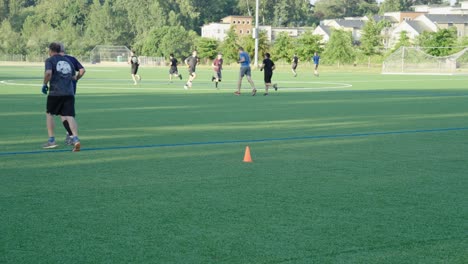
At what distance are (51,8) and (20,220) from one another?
513ft

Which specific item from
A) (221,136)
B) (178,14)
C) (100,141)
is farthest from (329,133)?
(178,14)

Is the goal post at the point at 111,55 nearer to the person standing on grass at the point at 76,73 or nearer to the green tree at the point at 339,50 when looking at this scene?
the green tree at the point at 339,50

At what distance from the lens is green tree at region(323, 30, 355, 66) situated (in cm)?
9069

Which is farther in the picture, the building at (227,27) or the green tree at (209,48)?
the building at (227,27)

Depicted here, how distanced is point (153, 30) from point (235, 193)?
12316 centimetres

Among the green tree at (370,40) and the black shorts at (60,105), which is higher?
the black shorts at (60,105)

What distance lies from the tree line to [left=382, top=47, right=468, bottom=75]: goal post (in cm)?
1434

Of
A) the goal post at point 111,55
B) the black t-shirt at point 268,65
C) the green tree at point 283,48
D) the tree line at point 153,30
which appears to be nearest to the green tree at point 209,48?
the tree line at point 153,30

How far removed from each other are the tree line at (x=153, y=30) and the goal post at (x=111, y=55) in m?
7.98

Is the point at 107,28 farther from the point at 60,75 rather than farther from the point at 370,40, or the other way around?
the point at 60,75

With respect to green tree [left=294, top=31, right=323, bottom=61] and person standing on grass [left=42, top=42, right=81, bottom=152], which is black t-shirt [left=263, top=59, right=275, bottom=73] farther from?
green tree [left=294, top=31, right=323, bottom=61]

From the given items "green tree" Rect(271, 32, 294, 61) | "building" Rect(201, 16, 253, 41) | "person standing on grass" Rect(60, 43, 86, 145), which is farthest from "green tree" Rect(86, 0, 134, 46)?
"person standing on grass" Rect(60, 43, 86, 145)

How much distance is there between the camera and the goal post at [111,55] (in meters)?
116

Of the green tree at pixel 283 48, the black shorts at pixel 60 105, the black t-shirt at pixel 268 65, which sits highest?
the black shorts at pixel 60 105
